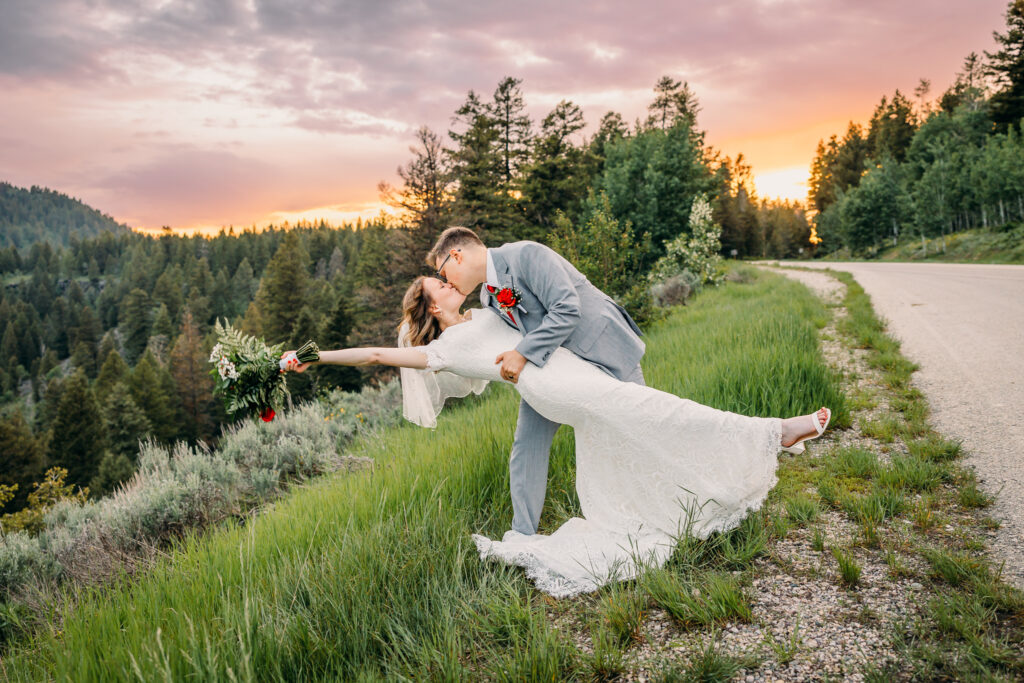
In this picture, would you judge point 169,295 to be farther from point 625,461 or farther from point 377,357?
point 625,461

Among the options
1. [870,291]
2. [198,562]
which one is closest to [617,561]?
[198,562]

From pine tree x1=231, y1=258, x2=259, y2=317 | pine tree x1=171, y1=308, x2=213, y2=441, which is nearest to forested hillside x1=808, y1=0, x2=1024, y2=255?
pine tree x1=171, y1=308, x2=213, y2=441

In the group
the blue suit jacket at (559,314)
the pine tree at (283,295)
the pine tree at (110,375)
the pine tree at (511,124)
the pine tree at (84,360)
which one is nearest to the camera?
the blue suit jacket at (559,314)

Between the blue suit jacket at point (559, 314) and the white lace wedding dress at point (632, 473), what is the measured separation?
109 mm

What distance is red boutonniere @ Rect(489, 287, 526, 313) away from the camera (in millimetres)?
2973

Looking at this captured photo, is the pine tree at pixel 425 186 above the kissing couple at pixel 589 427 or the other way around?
above

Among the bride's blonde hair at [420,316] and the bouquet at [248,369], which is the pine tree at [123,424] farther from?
the bride's blonde hair at [420,316]

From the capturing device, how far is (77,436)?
3828 centimetres

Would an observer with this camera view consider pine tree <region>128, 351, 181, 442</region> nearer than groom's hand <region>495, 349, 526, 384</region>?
No

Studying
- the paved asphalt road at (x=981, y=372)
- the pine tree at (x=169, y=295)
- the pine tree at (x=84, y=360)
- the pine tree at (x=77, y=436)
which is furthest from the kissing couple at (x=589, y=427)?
the pine tree at (x=84, y=360)

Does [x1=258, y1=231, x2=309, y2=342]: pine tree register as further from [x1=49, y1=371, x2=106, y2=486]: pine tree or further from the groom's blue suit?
the groom's blue suit

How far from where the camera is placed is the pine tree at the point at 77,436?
1483 inches

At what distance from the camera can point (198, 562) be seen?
291 cm

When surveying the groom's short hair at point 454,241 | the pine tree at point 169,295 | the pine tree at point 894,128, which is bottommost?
the groom's short hair at point 454,241
